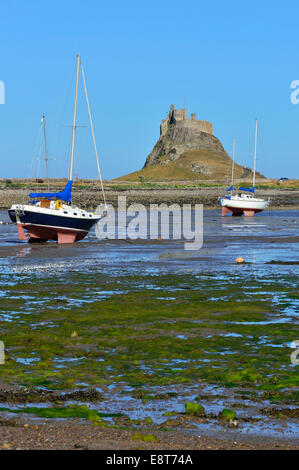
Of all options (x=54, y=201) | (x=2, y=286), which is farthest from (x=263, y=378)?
(x=54, y=201)

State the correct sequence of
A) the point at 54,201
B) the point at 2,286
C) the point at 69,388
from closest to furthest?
the point at 69,388 < the point at 2,286 < the point at 54,201

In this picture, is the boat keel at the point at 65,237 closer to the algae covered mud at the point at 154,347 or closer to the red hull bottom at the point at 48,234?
the red hull bottom at the point at 48,234

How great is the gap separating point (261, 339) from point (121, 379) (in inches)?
139

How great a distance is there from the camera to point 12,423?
7195 mm

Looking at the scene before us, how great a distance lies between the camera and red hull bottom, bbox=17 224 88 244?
33.6 metres

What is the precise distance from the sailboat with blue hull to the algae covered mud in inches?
407

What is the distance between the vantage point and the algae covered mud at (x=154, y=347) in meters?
7.80

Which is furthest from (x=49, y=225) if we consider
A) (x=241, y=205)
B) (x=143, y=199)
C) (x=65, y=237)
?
(x=143, y=199)

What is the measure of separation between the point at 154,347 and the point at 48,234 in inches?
927

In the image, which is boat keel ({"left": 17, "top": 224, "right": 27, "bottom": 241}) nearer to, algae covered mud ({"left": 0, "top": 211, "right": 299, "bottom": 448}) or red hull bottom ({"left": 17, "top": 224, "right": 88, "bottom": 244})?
red hull bottom ({"left": 17, "top": 224, "right": 88, "bottom": 244})

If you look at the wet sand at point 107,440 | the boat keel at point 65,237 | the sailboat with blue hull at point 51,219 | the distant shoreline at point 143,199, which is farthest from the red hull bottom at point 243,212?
the wet sand at point 107,440

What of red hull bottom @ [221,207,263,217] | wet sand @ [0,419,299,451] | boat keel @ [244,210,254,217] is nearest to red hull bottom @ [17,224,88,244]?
wet sand @ [0,419,299,451]

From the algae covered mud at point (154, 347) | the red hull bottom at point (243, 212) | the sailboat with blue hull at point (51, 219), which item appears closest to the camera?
the algae covered mud at point (154, 347)
